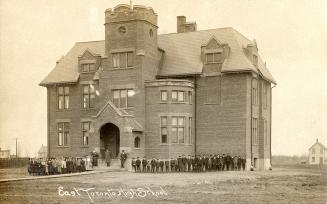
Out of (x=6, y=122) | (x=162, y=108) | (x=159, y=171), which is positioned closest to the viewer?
(x=6, y=122)

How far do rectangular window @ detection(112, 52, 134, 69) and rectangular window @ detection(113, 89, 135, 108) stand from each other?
1699 millimetres

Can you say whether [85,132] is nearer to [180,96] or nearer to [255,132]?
[180,96]

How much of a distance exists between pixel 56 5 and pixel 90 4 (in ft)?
4.85

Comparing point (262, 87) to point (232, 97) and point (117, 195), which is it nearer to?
point (232, 97)

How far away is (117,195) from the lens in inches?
818

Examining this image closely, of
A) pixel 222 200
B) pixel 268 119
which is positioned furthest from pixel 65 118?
pixel 222 200

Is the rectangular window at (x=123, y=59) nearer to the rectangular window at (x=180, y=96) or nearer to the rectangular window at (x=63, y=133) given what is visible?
the rectangular window at (x=180, y=96)

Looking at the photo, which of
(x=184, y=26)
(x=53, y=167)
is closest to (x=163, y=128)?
(x=53, y=167)

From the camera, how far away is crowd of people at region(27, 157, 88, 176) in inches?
1231

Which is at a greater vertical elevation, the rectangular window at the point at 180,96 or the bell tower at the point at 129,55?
the bell tower at the point at 129,55

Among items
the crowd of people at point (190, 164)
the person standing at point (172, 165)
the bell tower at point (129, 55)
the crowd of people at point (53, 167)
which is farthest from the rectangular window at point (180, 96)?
the crowd of people at point (53, 167)

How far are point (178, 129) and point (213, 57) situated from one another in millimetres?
5532

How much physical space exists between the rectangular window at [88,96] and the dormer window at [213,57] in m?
8.64

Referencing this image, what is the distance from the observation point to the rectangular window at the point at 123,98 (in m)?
36.3
